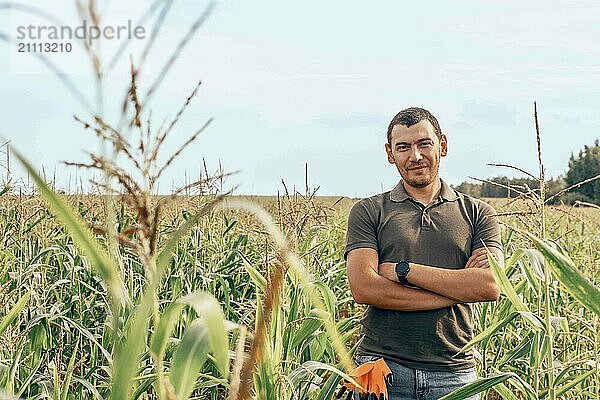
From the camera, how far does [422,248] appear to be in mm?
2607

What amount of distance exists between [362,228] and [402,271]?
259mm

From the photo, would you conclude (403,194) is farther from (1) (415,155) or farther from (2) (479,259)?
(2) (479,259)

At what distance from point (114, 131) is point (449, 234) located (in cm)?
211

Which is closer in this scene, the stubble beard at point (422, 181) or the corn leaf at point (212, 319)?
the corn leaf at point (212, 319)

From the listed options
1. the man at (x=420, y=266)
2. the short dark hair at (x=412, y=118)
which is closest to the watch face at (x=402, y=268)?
the man at (x=420, y=266)

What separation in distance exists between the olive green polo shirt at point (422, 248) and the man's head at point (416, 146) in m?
0.11

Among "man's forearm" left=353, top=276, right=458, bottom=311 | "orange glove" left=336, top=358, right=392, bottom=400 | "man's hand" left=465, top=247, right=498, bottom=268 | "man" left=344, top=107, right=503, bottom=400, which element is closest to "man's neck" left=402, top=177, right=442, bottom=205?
"man" left=344, top=107, right=503, bottom=400

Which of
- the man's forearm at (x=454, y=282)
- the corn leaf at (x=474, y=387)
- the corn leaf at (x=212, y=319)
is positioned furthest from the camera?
the man's forearm at (x=454, y=282)

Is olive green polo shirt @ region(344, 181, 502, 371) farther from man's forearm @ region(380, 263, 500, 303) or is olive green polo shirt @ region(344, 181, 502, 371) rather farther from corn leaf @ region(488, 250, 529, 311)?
corn leaf @ region(488, 250, 529, 311)

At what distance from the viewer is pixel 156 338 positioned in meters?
0.67

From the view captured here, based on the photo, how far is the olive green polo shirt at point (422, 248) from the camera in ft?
8.31

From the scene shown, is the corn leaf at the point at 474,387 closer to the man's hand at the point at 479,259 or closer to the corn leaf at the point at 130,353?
the corn leaf at the point at 130,353

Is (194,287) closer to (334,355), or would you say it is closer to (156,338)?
(334,355)

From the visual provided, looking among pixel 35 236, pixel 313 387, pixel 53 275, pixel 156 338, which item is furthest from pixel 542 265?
pixel 35 236
